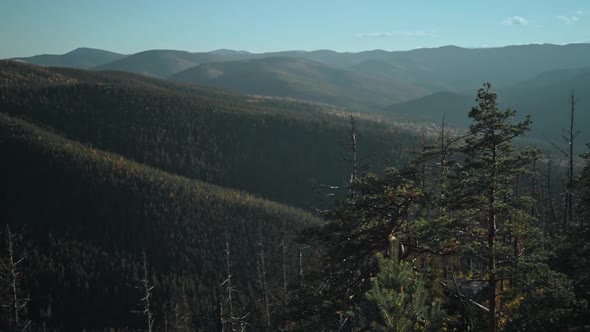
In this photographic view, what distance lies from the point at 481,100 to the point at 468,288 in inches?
368

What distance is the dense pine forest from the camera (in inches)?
576

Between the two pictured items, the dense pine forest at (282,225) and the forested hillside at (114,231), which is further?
the forested hillside at (114,231)

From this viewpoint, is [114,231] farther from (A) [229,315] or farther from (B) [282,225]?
(A) [229,315]

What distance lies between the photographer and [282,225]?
386 ft

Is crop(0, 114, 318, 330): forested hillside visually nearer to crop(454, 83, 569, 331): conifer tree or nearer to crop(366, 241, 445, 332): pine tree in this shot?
crop(454, 83, 569, 331): conifer tree

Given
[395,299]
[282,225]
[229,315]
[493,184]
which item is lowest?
[282,225]

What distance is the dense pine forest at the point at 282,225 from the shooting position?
14641mm

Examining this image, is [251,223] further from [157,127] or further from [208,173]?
[157,127]

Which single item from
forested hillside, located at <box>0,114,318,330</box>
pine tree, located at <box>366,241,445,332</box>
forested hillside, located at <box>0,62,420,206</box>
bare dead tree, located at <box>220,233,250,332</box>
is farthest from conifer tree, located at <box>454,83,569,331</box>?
forested hillside, located at <box>0,62,420,206</box>

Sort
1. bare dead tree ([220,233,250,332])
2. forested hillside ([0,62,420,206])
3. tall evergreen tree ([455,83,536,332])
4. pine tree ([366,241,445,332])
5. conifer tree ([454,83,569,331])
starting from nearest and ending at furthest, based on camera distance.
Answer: pine tree ([366,241,445,332])
conifer tree ([454,83,569,331])
tall evergreen tree ([455,83,536,332])
bare dead tree ([220,233,250,332])
forested hillside ([0,62,420,206])

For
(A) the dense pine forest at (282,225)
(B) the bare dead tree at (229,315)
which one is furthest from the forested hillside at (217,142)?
(B) the bare dead tree at (229,315)

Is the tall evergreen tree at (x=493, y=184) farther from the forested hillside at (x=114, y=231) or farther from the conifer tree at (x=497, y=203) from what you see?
the forested hillside at (x=114, y=231)

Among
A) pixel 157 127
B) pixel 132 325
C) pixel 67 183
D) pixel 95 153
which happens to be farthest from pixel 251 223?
pixel 157 127

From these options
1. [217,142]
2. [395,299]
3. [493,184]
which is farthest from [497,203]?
[217,142]
